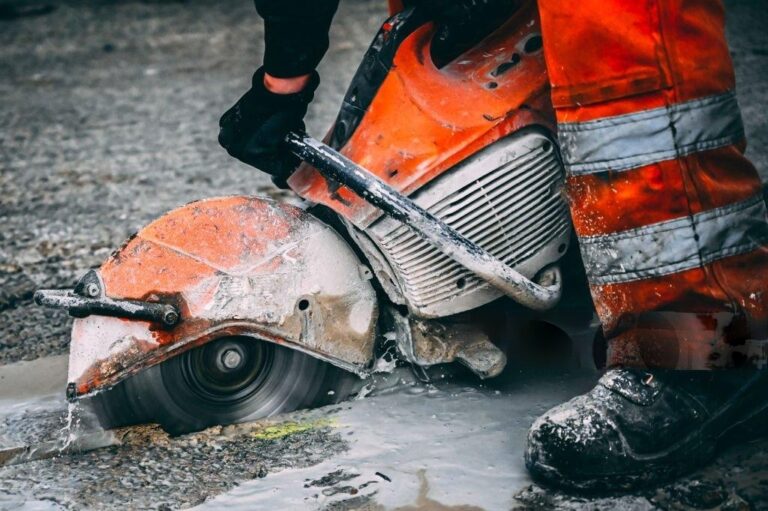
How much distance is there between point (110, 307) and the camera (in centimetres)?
189

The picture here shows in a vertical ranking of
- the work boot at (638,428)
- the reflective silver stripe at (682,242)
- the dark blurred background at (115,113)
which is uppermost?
the dark blurred background at (115,113)

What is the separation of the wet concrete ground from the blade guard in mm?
195

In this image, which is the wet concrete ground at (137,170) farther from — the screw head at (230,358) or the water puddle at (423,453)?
the screw head at (230,358)

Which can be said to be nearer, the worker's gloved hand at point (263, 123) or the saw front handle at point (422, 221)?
the saw front handle at point (422, 221)

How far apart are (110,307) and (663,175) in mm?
1127

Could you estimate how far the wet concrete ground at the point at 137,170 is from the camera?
70.9 inches

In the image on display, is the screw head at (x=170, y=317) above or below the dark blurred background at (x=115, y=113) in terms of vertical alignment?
below

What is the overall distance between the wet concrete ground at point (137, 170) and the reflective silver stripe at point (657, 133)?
594mm

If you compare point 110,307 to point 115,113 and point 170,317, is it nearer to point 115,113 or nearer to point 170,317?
point 170,317

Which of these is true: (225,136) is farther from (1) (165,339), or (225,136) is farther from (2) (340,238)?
(1) (165,339)

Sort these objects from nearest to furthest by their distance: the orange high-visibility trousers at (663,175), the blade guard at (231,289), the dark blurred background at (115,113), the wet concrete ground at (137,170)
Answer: the orange high-visibility trousers at (663,175)
the wet concrete ground at (137,170)
the blade guard at (231,289)
the dark blurred background at (115,113)

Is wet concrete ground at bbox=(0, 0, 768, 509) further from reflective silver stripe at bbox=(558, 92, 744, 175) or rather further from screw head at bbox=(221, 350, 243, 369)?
reflective silver stripe at bbox=(558, 92, 744, 175)

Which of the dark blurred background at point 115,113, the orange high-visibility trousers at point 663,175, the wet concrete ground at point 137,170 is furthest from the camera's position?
the dark blurred background at point 115,113

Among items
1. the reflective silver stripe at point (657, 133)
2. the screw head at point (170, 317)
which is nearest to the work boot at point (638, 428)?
the reflective silver stripe at point (657, 133)
